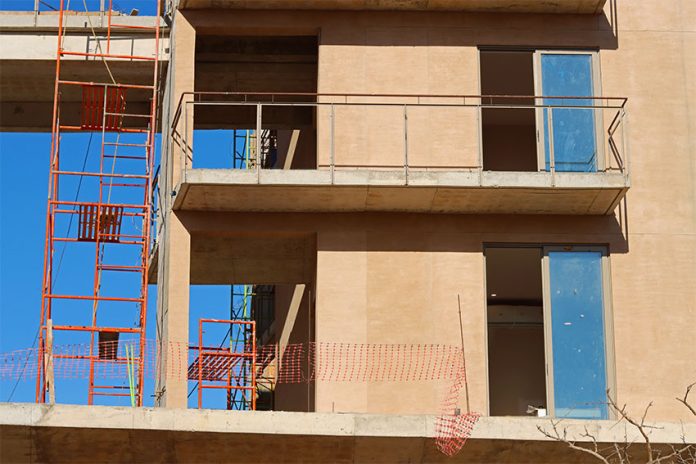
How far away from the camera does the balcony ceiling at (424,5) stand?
25.2m

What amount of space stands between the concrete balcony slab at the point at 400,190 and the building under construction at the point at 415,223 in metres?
0.04

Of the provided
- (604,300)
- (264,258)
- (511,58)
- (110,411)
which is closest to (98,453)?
(110,411)

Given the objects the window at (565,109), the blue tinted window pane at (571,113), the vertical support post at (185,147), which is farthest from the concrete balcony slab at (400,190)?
the blue tinted window pane at (571,113)

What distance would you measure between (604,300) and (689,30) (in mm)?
4942

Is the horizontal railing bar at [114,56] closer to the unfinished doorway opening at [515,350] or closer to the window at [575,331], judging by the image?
the window at [575,331]

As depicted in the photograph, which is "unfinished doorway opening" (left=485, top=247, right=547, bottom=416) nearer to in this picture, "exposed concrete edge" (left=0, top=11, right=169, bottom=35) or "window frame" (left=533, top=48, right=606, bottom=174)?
"window frame" (left=533, top=48, right=606, bottom=174)

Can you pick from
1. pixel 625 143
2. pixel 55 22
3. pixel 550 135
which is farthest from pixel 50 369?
pixel 625 143

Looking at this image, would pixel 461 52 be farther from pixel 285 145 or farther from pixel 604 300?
pixel 285 145

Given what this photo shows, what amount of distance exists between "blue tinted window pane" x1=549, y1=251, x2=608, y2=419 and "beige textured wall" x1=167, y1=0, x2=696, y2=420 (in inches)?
11.4

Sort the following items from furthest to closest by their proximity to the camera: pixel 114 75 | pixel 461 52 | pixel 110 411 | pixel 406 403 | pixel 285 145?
pixel 285 145
pixel 114 75
pixel 461 52
pixel 406 403
pixel 110 411

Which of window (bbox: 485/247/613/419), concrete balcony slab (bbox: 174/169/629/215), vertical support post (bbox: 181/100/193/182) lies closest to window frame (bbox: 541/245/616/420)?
window (bbox: 485/247/613/419)

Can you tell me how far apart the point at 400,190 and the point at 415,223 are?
0.94m

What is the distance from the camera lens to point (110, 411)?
21641mm

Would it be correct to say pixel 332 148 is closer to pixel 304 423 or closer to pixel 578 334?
pixel 304 423
